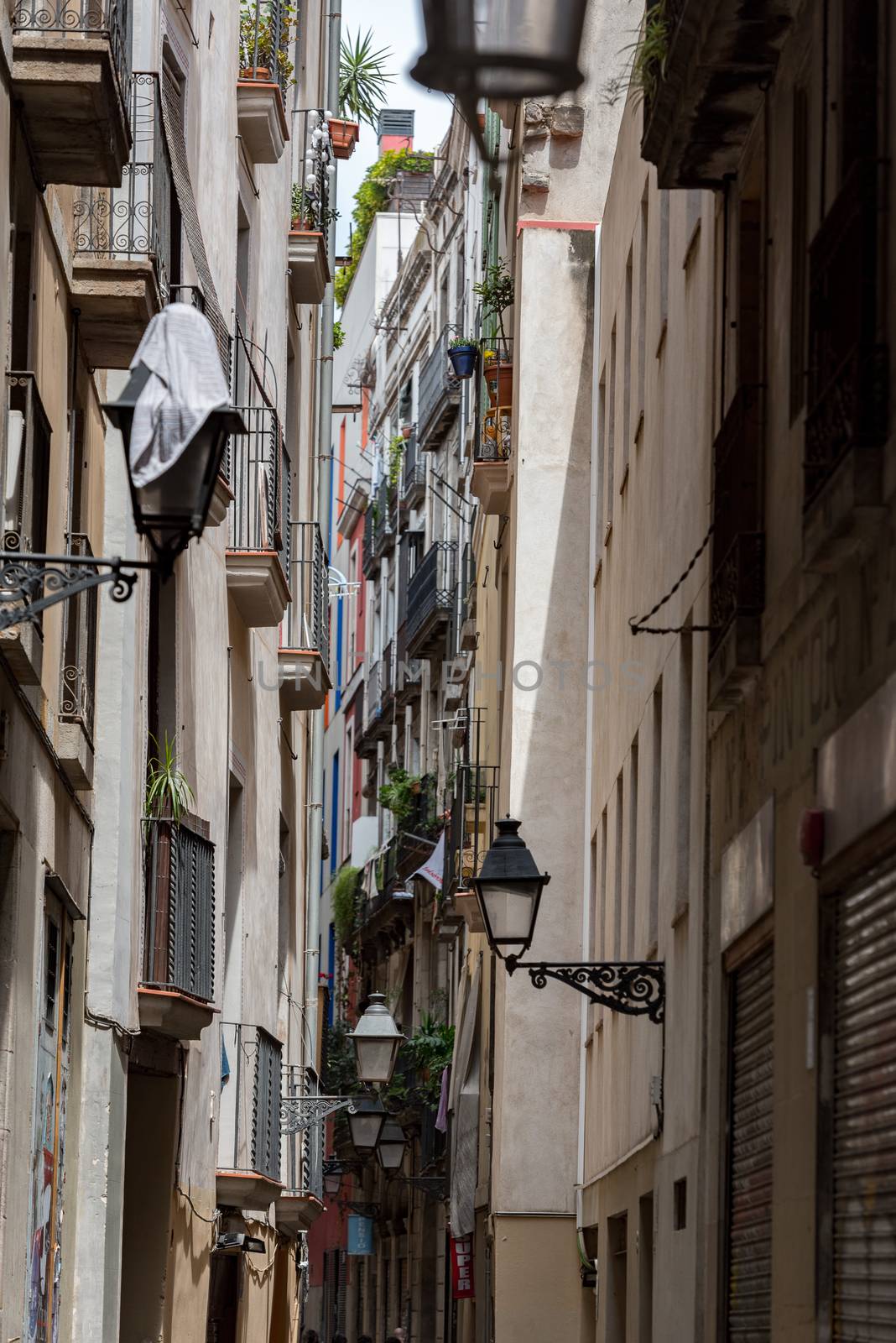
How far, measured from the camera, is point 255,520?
758 inches

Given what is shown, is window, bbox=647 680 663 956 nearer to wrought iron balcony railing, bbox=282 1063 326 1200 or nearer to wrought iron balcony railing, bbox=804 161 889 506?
wrought iron balcony railing, bbox=804 161 889 506

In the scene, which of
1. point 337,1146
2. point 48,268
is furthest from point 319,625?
point 337,1146

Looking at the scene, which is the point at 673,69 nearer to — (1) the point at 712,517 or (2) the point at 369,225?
(1) the point at 712,517

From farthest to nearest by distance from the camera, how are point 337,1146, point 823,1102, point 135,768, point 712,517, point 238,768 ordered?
point 337,1146, point 238,768, point 135,768, point 712,517, point 823,1102

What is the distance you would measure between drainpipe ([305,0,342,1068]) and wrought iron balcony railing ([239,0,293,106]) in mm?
5731

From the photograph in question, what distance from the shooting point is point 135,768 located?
14.6 meters

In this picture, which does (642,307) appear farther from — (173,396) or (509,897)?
(173,396)

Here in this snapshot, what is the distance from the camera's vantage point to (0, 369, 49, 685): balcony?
9664 millimetres

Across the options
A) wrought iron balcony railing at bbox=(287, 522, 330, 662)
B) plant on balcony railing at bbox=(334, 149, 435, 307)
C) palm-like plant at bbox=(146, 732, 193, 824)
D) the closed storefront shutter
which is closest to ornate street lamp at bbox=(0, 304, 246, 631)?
the closed storefront shutter

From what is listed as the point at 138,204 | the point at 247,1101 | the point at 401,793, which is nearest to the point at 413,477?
the point at 401,793

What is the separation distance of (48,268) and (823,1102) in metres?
6.02

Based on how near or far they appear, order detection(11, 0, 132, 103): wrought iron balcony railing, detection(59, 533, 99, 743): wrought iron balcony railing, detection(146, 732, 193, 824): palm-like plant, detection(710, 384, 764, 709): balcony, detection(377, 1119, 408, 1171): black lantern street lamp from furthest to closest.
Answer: detection(377, 1119, 408, 1171): black lantern street lamp → detection(146, 732, 193, 824): palm-like plant → detection(59, 533, 99, 743): wrought iron balcony railing → detection(11, 0, 132, 103): wrought iron balcony railing → detection(710, 384, 764, 709): balcony

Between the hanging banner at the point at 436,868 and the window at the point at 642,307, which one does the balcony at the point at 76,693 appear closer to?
the window at the point at 642,307

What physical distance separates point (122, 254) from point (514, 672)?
9585 millimetres
